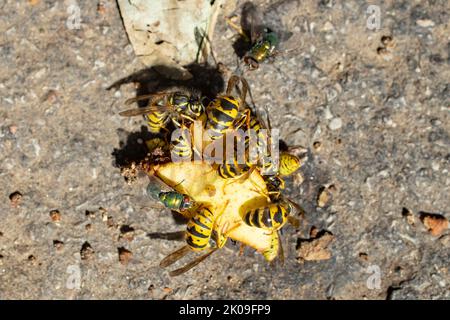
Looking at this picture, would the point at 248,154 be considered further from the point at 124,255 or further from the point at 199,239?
the point at 124,255

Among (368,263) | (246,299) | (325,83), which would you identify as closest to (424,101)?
(325,83)

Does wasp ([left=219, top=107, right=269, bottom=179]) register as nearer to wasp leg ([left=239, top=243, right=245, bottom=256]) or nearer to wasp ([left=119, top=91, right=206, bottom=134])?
wasp ([left=119, top=91, right=206, bottom=134])

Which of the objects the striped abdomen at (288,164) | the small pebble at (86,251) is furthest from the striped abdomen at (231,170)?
the small pebble at (86,251)

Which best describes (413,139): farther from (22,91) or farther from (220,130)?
(22,91)

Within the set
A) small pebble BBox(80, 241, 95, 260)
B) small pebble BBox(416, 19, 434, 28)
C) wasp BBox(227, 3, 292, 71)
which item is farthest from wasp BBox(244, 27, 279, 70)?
small pebble BBox(80, 241, 95, 260)

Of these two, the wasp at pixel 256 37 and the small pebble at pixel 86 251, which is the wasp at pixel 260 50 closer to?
the wasp at pixel 256 37
